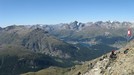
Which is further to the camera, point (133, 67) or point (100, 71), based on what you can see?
point (100, 71)

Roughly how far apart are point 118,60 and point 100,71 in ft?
46.8

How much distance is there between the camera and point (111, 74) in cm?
16650

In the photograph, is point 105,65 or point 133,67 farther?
point 105,65

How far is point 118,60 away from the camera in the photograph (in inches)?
7077

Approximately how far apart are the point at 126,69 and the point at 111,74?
951 cm

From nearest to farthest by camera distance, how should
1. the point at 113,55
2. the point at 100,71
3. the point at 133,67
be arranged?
the point at 133,67, the point at 100,71, the point at 113,55

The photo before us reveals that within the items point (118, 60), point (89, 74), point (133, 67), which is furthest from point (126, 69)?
point (89, 74)

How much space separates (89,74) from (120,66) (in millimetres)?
22667

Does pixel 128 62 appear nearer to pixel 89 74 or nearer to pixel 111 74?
pixel 111 74

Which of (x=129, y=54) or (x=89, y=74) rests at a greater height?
(x=129, y=54)

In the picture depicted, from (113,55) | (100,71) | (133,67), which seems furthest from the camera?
(113,55)

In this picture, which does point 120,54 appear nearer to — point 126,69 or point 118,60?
point 118,60

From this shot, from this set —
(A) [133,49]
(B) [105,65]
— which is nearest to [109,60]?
(B) [105,65]

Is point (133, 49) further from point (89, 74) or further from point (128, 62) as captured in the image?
point (89, 74)
